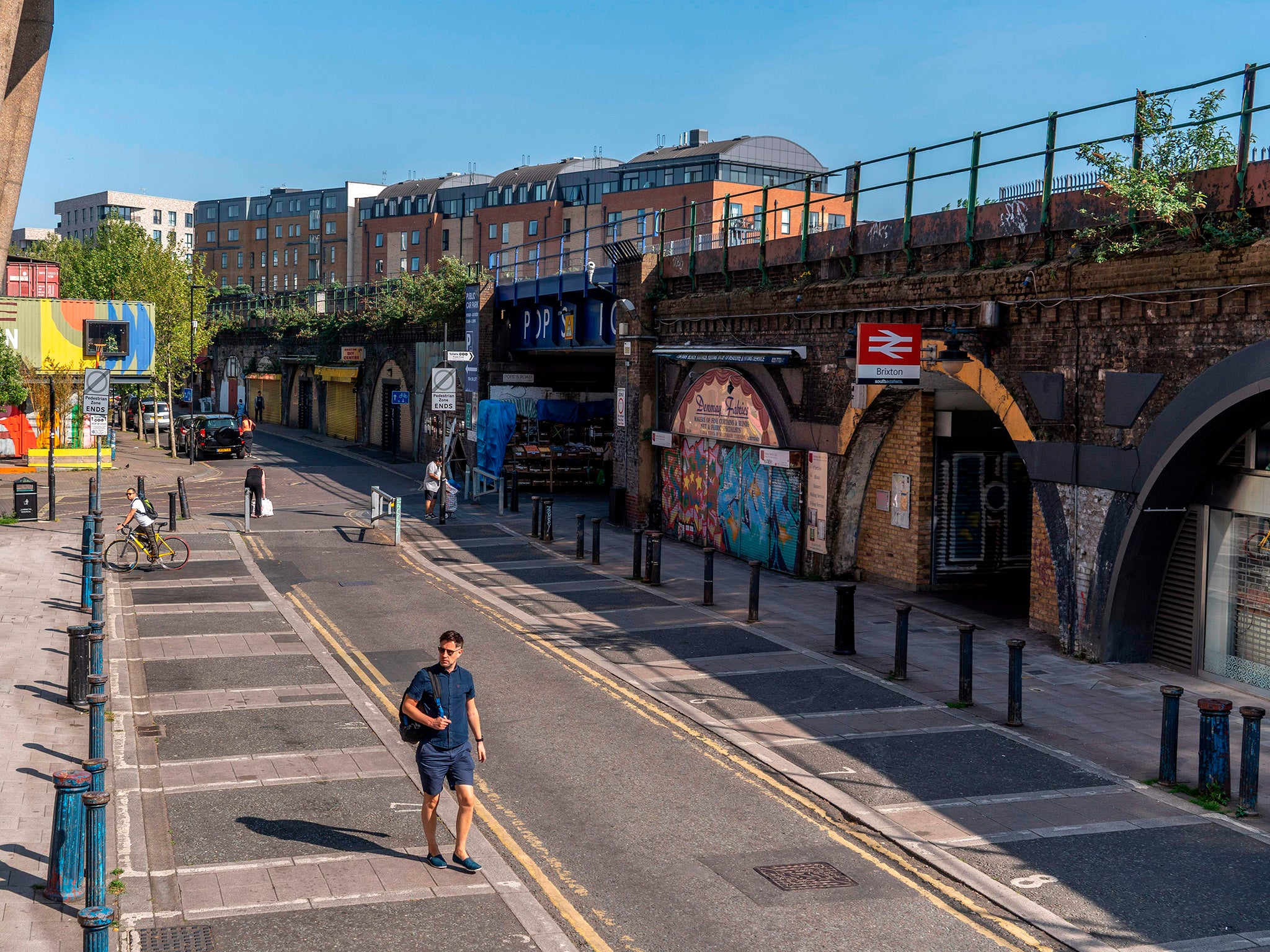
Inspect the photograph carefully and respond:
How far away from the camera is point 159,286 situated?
5328 cm

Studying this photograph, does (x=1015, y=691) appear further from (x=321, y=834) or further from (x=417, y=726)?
(x=321, y=834)

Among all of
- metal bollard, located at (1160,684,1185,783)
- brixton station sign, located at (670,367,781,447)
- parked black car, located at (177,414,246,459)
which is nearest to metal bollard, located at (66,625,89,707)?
metal bollard, located at (1160,684,1185,783)

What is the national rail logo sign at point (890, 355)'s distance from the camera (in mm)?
18297

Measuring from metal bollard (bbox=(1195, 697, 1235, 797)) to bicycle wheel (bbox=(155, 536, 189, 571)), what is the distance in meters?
18.3

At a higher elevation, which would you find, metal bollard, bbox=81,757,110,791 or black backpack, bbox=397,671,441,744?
black backpack, bbox=397,671,441,744

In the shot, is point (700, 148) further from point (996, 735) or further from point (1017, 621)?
point (996, 735)

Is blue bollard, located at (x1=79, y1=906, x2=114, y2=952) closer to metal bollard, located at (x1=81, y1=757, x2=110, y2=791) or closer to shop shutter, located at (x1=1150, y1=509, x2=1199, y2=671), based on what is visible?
metal bollard, located at (x1=81, y1=757, x2=110, y2=791)

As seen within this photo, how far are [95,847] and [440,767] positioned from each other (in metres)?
2.33

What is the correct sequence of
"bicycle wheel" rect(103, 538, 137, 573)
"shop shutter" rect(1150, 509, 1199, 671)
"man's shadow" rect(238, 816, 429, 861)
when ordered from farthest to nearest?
"bicycle wheel" rect(103, 538, 137, 573) < "shop shutter" rect(1150, 509, 1199, 671) < "man's shadow" rect(238, 816, 429, 861)

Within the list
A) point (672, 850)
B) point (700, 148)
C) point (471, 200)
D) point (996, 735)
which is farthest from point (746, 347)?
point (471, 200)

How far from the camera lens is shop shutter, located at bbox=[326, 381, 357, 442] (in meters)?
57.2

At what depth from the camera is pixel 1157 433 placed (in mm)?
14609

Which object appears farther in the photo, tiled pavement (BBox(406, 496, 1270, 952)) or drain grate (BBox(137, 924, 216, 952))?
tiled pavement (BBox(406, 496, 1270, 952))

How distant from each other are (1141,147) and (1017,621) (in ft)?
24.6
